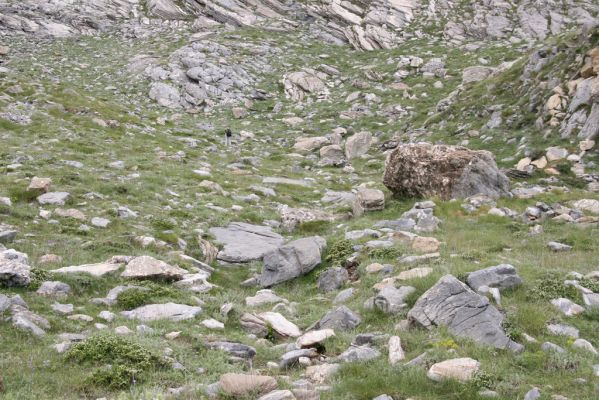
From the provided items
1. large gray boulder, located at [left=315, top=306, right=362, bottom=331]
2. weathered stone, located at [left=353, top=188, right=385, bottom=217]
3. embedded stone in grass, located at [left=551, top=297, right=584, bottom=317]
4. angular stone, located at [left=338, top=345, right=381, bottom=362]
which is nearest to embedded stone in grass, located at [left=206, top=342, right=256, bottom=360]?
angular stone, located at [left=338, top=345, right=381, bottom=362]

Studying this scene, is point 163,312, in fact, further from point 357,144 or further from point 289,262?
point 357,144

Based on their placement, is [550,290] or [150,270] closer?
[550,290]

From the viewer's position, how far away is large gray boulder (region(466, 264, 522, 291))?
416 inches

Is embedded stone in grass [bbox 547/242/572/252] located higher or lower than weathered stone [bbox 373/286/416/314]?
higher

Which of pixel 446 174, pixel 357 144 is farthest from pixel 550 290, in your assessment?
pixel 357 144

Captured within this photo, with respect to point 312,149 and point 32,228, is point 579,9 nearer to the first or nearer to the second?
point 312,149

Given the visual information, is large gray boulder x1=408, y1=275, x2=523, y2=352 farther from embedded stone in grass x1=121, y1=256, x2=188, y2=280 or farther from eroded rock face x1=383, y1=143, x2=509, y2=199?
eroded rock face x1=383, y1=143, x2=509, y2=199

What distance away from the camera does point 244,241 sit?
16453 millimetres

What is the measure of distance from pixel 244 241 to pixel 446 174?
8268 mm

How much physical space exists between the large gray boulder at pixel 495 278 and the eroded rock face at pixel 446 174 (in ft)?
28.3

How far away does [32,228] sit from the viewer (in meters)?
14.3

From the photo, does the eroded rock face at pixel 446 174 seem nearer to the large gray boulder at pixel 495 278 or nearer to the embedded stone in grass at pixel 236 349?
the large gray boulder at pixel 495 278

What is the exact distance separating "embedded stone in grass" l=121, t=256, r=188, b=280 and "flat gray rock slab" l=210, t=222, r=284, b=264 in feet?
9.26

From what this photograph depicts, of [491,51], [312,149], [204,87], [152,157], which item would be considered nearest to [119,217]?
[152,157]
